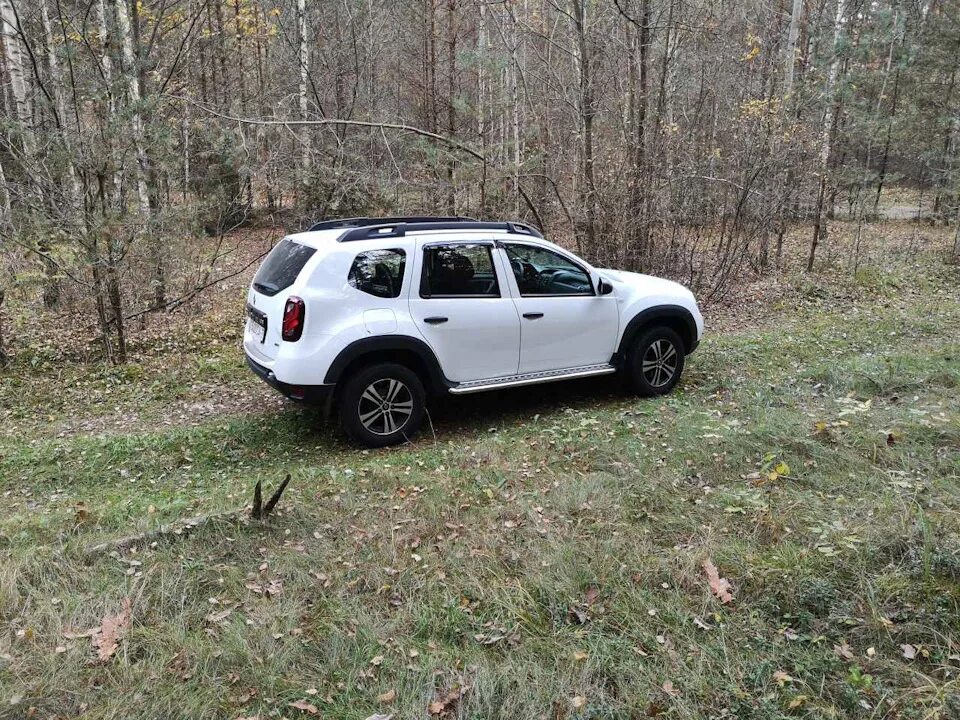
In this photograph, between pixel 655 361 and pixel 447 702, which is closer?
pixel 447 702

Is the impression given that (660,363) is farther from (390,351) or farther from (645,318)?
(390,351)

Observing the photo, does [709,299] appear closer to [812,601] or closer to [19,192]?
[812,601]

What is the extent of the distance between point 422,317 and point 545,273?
1.40 metres

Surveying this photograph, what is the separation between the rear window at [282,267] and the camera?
5520 millimetres

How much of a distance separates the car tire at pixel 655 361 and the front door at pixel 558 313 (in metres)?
0.29

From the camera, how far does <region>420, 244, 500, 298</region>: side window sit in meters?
5.79

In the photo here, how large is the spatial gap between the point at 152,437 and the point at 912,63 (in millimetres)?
22359

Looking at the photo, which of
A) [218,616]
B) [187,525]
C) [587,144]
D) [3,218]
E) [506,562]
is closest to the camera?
[218,616]

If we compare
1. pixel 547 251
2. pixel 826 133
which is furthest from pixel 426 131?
pixel 826 133

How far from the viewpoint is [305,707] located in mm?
2729

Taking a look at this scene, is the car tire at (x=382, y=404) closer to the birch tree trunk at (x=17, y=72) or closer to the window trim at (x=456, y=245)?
the window trim at (x=456, y=245)

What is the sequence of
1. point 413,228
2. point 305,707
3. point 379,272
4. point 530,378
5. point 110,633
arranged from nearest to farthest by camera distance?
point 305,707, point 110,633, point 379,272, point 413,228, point 530,378

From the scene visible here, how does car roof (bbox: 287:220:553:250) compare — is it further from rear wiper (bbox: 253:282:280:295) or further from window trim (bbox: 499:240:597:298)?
rear wiper (bbox: 253:282:280:295)

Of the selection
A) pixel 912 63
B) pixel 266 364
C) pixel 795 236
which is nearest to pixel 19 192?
pixel 266 364
